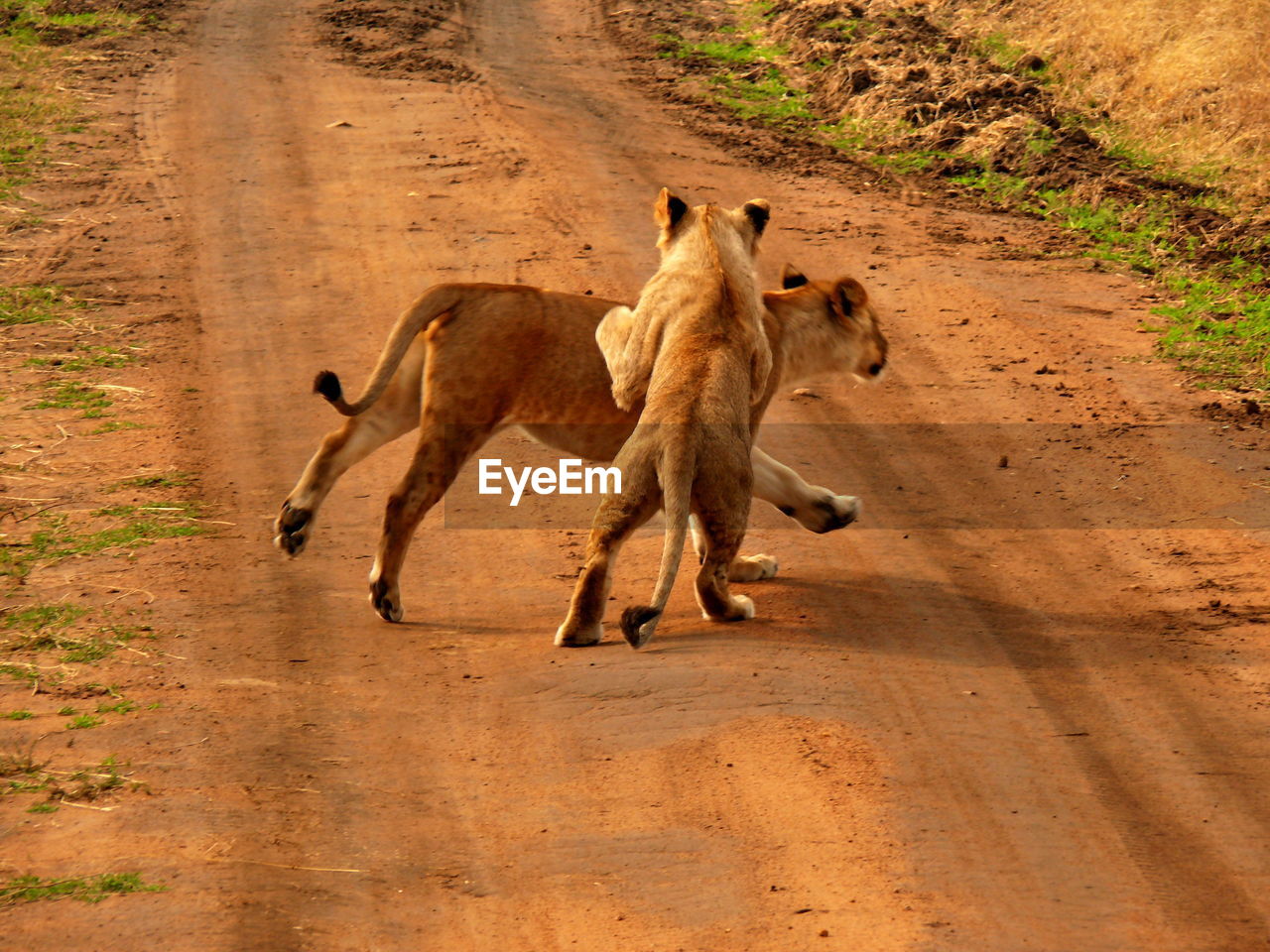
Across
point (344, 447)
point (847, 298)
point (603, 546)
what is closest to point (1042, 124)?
point (847, 298)

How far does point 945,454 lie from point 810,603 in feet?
6.77

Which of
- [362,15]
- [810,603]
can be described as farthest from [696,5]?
[810,603]

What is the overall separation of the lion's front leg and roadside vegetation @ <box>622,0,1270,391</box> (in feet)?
10.5

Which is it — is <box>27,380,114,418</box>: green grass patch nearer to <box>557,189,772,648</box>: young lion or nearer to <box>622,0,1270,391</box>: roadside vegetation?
<box>557,189,772,648</box>: young lion

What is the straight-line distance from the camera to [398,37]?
1673 cm

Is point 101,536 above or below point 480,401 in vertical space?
below

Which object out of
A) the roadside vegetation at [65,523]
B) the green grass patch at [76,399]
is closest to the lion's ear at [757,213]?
the roadside vegetation at [65,523]

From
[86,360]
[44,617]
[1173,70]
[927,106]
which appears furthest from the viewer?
[927,106]

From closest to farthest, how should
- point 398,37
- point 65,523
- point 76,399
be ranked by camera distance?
point 65,523 < point 76,399 < point 398,37

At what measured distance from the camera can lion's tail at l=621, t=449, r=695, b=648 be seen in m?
5.28

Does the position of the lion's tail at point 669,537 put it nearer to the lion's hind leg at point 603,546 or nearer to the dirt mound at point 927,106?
the lion's hind leg at point 603,546

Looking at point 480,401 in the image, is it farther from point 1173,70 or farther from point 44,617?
point 1173,70

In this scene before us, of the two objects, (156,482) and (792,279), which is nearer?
(792,279)

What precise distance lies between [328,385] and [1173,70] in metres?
9.39
